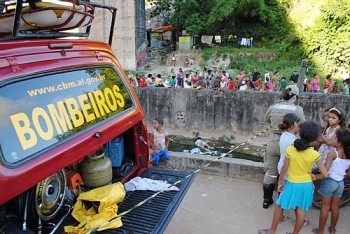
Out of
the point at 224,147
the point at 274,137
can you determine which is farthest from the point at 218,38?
the point at 274,137

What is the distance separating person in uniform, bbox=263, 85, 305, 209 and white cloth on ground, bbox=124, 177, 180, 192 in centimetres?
172

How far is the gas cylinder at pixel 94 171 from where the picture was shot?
313 cm

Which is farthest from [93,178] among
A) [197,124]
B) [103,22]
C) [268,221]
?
[103,22]

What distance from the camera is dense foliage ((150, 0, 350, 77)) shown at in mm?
18844

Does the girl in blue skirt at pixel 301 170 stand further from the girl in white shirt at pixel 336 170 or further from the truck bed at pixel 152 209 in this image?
the truck bed at pixel 152 209

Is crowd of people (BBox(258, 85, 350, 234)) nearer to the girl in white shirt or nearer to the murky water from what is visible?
the girl in white shirt

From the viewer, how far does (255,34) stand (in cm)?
2656

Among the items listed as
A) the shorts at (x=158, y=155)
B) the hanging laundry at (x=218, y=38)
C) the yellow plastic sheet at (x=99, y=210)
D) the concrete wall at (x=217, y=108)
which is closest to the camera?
the yellow plastic sheet at (x=99, y=210)

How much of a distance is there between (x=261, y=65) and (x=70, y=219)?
1986 cm

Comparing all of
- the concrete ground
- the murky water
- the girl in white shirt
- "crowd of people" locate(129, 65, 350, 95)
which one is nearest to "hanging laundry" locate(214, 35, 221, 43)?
"crowd of people" locate(129, 65, 350, 95)

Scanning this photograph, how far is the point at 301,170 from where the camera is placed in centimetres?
354

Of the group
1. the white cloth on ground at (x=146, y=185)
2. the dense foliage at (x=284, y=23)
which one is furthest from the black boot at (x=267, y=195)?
the dense foliage at (x=284, y=23)

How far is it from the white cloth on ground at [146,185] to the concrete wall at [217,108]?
22.4ft

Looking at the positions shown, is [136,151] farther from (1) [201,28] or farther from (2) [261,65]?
(1) [201,28]
